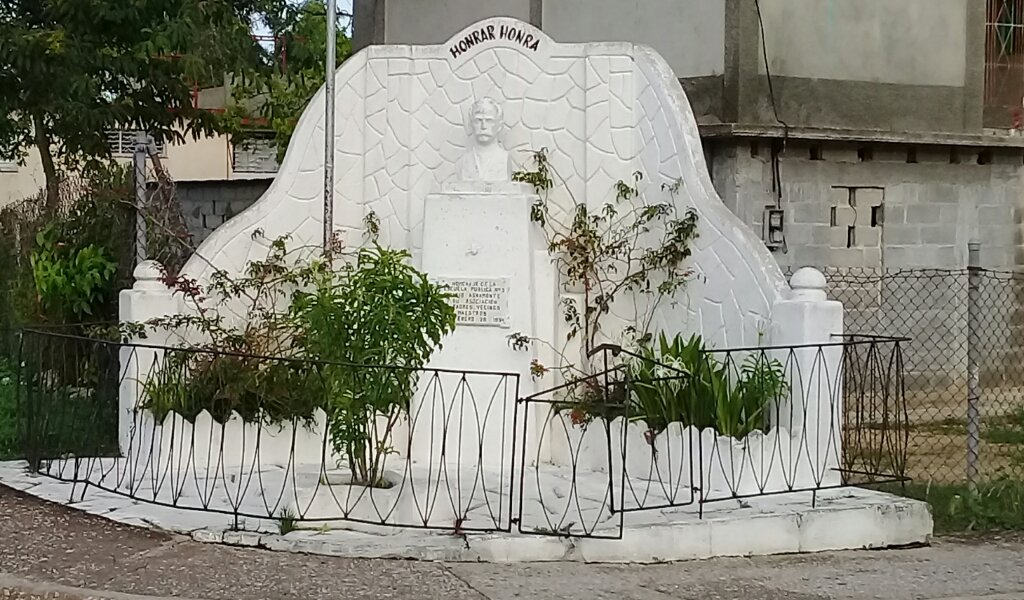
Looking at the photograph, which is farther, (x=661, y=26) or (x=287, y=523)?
(x=661, y=26)

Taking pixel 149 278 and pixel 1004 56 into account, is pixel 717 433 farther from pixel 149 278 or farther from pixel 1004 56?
pixel 1004 56

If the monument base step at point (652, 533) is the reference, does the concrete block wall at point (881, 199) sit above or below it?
above

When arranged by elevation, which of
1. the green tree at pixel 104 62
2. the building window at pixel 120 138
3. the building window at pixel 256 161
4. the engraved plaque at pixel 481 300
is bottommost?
the engraved plaque at pixel 481 300

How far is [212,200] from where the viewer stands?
1420cm

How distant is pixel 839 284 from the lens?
41.0 feet

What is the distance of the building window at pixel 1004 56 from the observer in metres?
13.8

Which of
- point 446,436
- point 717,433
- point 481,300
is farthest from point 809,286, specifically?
point 446,436

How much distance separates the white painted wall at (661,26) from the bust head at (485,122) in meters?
3.23

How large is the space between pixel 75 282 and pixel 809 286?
633 cm

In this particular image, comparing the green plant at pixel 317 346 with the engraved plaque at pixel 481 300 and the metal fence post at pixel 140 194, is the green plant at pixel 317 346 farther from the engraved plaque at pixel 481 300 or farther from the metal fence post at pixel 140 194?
the metal fence post at pixel 140 194

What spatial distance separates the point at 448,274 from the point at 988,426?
561cm

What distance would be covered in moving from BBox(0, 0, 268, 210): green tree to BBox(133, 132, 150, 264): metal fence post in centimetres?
135

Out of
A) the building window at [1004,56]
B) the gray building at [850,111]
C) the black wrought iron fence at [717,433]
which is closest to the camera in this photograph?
the black wrought iron fence at [717,433]

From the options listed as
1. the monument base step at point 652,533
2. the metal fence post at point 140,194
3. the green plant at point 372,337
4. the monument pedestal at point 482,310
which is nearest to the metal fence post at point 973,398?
the monument base step at point 652,533
